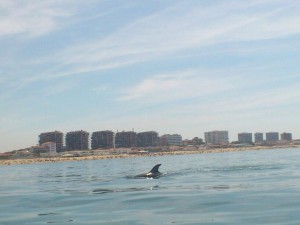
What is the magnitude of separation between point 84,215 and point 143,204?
3810mm

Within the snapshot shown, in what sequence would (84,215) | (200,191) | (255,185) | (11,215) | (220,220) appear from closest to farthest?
(220,220), (84,215), (11,215), (200,191), (255,185)

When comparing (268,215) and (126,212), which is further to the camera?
(126,212)

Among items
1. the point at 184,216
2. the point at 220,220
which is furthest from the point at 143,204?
the point at 220,220

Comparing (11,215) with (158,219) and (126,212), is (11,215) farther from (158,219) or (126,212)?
(158,219)

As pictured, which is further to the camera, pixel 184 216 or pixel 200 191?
pixel 200 191

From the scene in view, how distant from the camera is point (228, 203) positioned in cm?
2266

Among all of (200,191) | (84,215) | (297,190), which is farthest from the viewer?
(200,191)

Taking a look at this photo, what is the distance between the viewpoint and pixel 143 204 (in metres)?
23.9

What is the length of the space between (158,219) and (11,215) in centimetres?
728

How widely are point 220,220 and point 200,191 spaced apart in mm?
11185

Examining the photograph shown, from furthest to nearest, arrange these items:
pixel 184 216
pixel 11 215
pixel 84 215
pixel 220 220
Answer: pixel 11 215 < pixel 84 215 < pixel 184 216 < pixel 220 220

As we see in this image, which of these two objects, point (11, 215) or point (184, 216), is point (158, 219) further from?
point (11, 215)

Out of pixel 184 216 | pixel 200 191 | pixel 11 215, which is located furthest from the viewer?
pixel 200 191

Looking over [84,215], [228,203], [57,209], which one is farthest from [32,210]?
[228,203]
